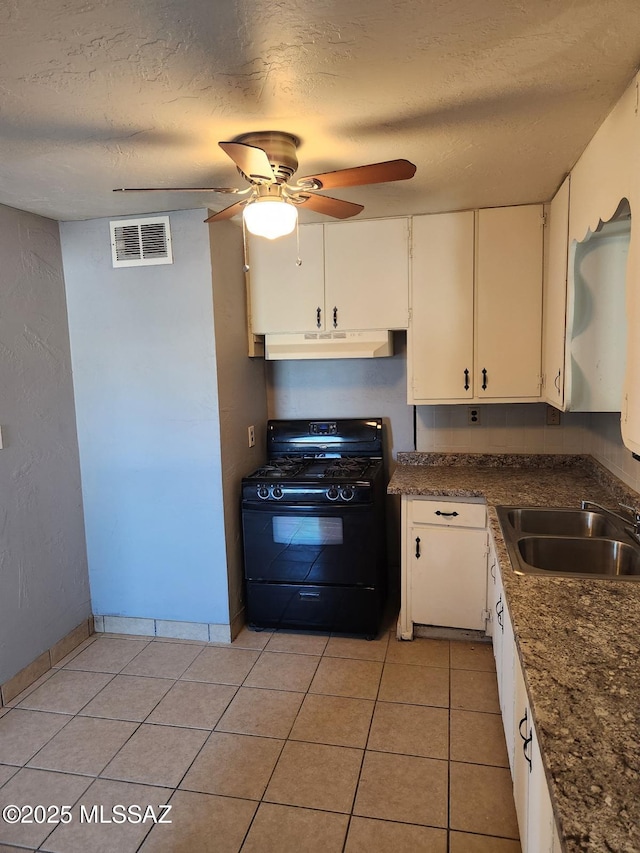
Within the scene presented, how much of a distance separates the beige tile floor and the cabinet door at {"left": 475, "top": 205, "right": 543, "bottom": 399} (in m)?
1.46

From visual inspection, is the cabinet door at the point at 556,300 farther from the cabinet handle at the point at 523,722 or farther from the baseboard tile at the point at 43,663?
the baseboard tile at the point at 43,663

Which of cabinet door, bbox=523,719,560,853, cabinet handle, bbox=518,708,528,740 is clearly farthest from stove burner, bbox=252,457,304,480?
cabinet door, bbox=523,719,560,853

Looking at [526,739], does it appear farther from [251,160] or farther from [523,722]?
[251,160]

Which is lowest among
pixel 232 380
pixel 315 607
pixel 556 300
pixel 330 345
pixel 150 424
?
pixel 315 607

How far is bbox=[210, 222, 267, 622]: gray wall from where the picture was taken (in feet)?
9.64

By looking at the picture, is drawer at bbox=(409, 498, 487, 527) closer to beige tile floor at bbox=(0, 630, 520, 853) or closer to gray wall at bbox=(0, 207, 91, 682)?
beige tile floor at bbox=(0, 630, 520, 853)

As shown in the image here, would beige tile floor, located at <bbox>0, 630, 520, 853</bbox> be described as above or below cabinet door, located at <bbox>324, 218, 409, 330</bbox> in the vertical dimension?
below

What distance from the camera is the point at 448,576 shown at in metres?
2.92

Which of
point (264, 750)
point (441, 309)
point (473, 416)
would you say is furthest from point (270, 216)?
point (264, 750)

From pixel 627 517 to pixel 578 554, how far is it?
1.04 ft

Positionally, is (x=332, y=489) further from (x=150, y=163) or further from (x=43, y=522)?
(x=150, y=163)

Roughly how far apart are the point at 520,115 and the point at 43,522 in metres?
2.78

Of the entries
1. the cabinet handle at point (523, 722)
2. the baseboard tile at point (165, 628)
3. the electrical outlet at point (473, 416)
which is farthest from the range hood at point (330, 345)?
the cabinet handle at point (523, 722)

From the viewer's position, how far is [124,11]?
121cm
